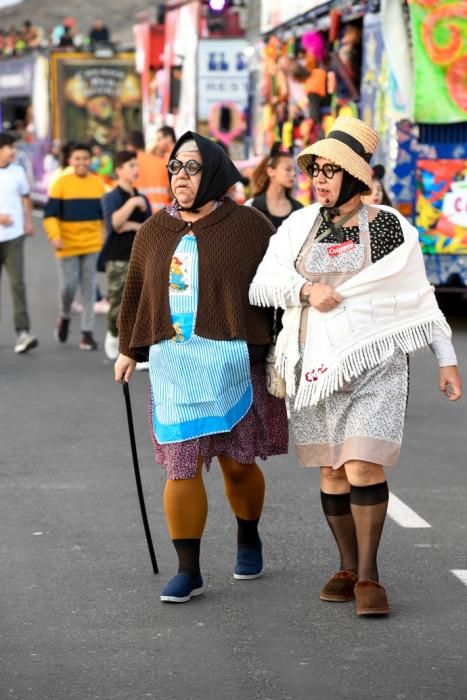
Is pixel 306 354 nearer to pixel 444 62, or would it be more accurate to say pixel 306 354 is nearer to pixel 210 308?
pixel 210 308

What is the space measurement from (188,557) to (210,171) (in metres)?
1.40

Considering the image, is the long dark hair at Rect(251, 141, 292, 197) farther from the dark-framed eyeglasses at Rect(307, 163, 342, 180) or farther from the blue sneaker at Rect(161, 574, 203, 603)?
the blue sneaker at Rect(161, 574, 203, 603)

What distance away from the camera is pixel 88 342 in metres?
13.9

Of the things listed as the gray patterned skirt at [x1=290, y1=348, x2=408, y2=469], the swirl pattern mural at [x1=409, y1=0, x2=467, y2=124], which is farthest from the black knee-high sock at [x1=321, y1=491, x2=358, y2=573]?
the swirl pattern mural at [x1=409, y1=0, x2=467, y2=124]

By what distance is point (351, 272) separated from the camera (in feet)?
18.9

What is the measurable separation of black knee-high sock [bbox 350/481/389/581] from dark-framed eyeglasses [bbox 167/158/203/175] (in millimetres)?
1272

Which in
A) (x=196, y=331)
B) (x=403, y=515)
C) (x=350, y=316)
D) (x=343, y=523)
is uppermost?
(x=350, y=316)

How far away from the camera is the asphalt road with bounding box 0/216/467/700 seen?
16.6 feet

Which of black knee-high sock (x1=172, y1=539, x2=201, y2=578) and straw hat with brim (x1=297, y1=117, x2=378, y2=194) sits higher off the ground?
straw hat with brim (x1=297, y1=117, x2=378, y2=194)

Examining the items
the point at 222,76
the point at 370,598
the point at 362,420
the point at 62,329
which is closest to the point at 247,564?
the point at 370,598

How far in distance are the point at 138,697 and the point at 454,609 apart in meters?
1.48

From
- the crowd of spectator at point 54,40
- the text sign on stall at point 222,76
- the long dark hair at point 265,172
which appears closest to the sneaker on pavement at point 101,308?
the long dark hair at point 265,172

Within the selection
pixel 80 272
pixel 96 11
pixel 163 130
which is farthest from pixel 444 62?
pixel 96 11

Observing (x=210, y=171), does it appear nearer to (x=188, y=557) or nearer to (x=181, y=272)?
(x=181, y=272)
